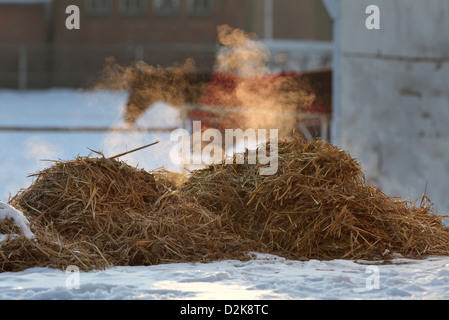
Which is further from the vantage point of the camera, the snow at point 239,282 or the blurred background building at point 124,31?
the blurred background building at point 124,31

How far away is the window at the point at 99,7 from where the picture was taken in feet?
82.5

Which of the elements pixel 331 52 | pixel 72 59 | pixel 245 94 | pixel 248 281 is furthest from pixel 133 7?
pixel 248 281

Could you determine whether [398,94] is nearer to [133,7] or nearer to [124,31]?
[124,31]

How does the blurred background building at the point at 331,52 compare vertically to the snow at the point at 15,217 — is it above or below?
above

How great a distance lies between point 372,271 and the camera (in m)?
3.87

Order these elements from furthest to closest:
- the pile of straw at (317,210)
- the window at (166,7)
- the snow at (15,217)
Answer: the window at (166,7), the pile of straw at (317,210), the snow at (15,217)

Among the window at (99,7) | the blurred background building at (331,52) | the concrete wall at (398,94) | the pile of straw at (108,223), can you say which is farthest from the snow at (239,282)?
the window at (99,7)

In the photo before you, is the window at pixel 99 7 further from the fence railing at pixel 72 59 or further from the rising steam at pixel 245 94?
the rising steam at pixel 245 94

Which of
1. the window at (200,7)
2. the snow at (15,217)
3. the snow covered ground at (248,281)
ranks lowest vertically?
the snow covered ground at (248,281)

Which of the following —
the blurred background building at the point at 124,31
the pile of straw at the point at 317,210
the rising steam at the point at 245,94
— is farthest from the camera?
the blurred background building at the point at 124,31

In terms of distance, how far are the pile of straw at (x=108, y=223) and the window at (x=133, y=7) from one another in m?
20.8

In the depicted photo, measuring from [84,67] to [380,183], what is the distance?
16.8 m
